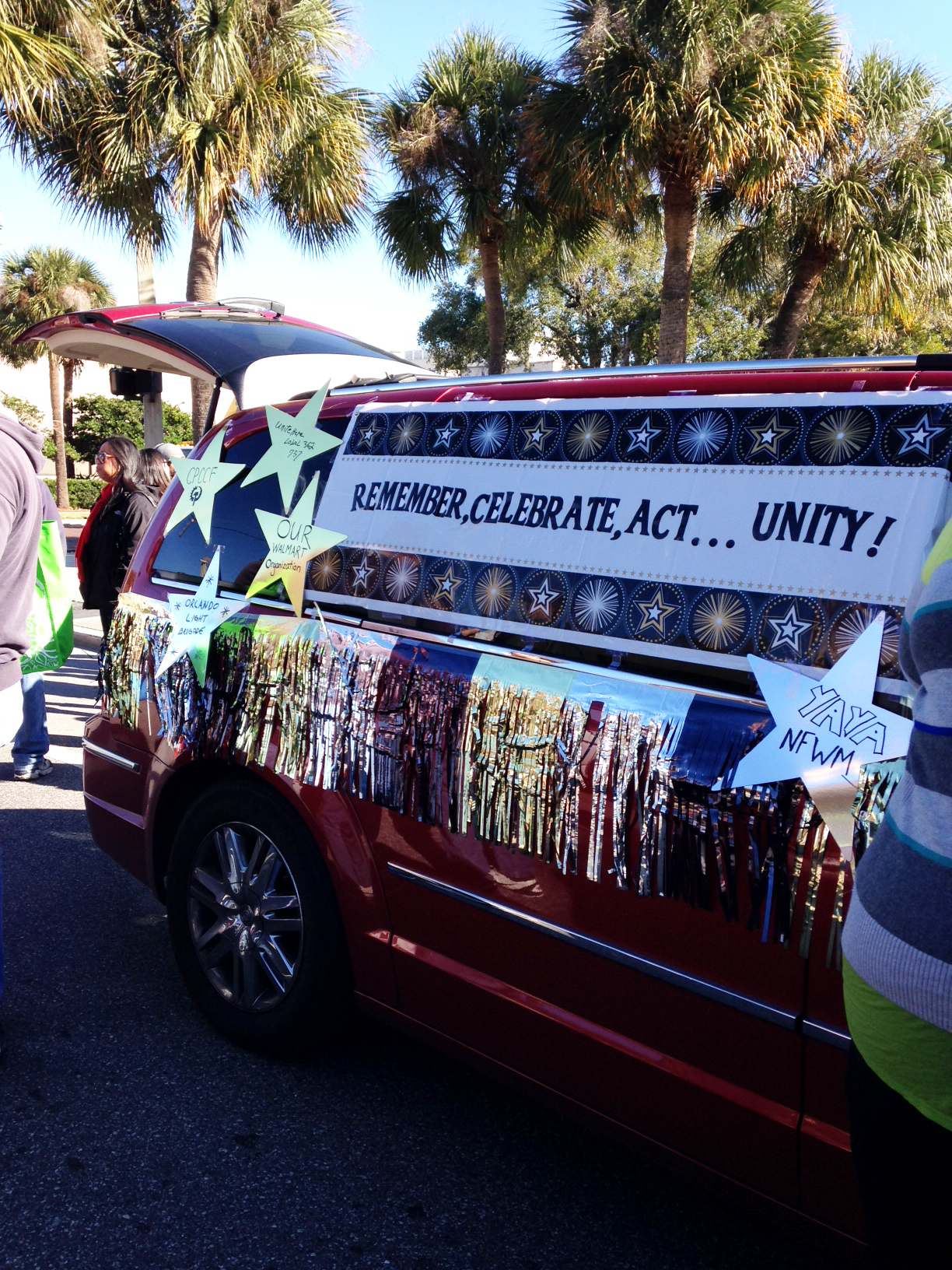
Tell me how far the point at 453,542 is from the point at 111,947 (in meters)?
2.24

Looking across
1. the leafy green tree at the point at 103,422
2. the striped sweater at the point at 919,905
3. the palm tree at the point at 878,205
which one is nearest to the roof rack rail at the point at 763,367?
the striped sweater at the point at 919,905

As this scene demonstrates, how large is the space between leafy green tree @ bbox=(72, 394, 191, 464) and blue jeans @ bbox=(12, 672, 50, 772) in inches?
1181

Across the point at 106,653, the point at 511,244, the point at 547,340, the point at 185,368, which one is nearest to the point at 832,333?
the point at 547,340

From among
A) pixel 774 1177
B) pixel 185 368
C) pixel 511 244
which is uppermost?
pixel 511 244

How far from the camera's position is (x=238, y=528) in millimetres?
3191

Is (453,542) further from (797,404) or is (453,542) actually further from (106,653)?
(106,653)

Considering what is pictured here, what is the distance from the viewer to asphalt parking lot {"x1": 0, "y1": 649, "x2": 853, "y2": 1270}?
2.30 m

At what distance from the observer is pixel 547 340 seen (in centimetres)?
2655

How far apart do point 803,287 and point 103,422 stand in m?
27.4

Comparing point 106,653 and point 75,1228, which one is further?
point 106,653

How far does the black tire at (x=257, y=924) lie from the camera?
283 centimetres

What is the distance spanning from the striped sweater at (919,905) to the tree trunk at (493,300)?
14.5 meters

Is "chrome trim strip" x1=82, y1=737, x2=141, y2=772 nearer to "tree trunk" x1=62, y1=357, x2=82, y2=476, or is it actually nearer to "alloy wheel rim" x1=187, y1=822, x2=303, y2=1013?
"alloy wheel rim" x1=187, y1=822, x2=303, y2=1013

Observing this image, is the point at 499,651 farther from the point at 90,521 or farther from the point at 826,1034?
the point at 90,521
